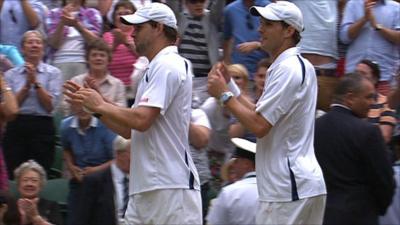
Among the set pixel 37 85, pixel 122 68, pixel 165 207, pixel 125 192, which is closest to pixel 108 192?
pixel 125 192

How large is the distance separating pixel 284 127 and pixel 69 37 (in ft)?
17.5

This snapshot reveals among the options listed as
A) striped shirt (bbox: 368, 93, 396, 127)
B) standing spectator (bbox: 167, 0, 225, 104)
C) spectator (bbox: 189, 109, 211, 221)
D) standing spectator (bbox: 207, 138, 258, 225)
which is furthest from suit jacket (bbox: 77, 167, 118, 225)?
striped shirt (bbox: 368, 93, 396, 127)

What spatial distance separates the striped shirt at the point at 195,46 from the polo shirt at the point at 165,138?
14.8 ft

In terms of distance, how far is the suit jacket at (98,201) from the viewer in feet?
32.3

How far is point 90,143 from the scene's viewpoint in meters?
10.3

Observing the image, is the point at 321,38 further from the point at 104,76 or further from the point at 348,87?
the point at 348,87

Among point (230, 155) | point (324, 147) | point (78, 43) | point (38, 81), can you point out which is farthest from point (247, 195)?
point (78, 43)

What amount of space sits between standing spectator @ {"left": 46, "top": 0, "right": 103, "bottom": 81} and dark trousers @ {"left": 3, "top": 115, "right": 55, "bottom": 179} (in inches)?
37.1

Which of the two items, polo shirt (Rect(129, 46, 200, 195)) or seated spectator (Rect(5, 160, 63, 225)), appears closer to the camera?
polo shirt (Rect(129, 46, 200, 195))

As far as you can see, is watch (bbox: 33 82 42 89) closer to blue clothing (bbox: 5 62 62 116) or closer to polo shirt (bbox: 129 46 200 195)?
blue clothing (bbox: 5 62 62 116)

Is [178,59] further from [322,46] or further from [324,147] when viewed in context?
[322,46]

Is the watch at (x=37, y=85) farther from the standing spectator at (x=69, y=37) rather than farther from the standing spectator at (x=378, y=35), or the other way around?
the standing spectator at (x=378, y=35)

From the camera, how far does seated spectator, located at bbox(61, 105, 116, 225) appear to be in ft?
33.3

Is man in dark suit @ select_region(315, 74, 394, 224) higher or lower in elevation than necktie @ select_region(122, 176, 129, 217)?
higher
